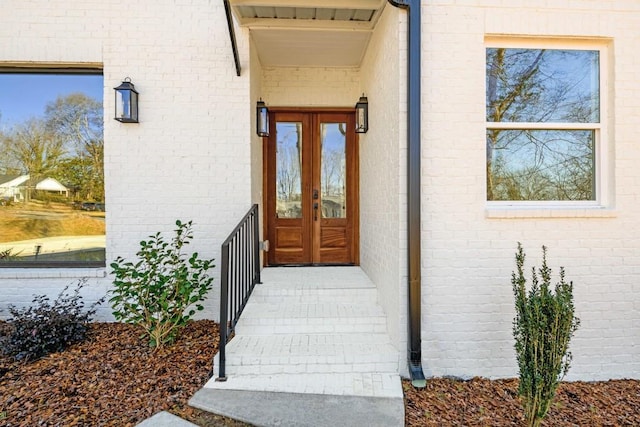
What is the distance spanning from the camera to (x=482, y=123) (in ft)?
9.48

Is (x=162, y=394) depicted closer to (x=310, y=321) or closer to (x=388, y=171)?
(x=310, y=321)

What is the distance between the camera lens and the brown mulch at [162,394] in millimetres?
2328

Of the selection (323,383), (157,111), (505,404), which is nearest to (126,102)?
(157,111)

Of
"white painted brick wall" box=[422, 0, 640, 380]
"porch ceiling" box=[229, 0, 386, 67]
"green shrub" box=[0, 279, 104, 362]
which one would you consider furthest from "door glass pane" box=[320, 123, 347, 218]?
"green shrub" box=[0, 279, 104, 362]

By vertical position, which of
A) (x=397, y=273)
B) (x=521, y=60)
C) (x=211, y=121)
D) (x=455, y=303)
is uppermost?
(x=521, y=60)

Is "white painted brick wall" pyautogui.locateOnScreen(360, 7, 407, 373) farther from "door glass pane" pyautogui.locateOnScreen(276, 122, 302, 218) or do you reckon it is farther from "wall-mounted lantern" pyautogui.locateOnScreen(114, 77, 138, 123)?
"wall-mounted lantern" pyautogui.locateOnScreen(114, 77, 138, 123)

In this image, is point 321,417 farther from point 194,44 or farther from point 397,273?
point 194,44

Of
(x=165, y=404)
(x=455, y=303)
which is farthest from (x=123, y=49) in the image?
(x=455, y=303)

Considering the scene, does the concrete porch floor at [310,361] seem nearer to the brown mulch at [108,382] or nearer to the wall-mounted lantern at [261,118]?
the brown mulch at [108,382]

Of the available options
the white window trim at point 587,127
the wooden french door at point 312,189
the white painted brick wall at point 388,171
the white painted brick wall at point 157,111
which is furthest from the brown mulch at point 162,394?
the wooden french door at point 312,189

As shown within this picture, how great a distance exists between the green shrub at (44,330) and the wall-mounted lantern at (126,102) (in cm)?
177

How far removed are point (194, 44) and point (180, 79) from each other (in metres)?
0.39

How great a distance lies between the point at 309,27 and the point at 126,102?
1944 mm

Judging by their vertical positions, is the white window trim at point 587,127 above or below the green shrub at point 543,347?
above
